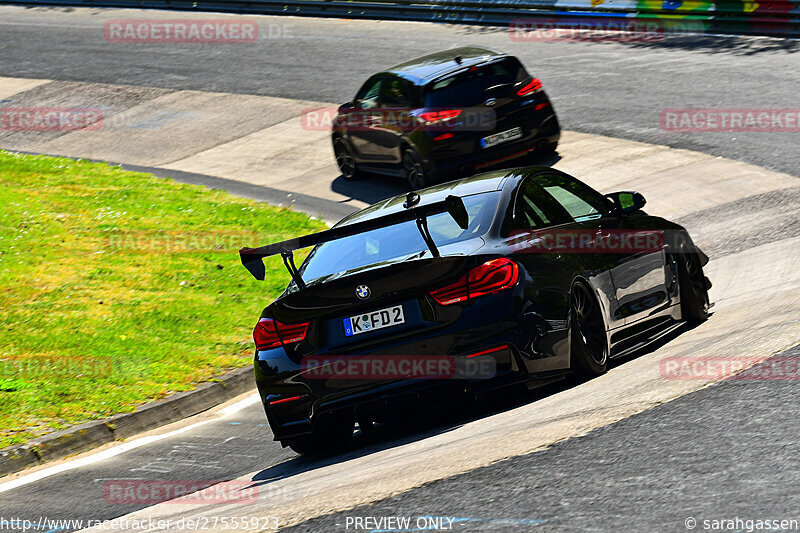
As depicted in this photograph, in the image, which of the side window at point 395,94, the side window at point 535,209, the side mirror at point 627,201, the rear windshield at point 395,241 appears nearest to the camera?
the rear windshield at point 395,241

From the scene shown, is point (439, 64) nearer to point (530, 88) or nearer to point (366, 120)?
point (530, 88)

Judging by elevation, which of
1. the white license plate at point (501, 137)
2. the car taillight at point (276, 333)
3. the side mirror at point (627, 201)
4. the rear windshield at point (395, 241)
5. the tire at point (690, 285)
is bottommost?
the white license plate at point (501, 137)

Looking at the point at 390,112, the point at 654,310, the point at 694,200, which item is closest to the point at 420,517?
the point at 654,310

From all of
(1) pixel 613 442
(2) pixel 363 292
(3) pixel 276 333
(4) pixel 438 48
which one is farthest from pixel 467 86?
(1) pixel 613 442

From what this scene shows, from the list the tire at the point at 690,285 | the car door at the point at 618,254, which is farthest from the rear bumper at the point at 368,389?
the tire at the point at 690,285

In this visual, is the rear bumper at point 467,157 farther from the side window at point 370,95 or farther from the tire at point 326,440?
the tire at point 326,440

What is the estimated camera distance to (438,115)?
15.9m

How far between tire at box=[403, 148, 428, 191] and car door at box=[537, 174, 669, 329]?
758cm

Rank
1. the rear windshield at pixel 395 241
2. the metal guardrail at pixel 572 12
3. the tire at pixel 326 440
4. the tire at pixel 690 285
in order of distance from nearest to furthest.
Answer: the rear windshield at pixel 395 241 < the tire at pixel 326 440 < the tire at pixel 690 285 < the metal guardrail at pixel 572 12

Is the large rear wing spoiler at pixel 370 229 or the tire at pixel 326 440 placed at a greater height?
the large rear wing spoiler at pixel 370 229

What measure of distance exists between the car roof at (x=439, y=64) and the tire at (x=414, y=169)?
1.02 m

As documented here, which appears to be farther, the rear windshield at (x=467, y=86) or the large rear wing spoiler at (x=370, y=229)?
the rear windshield at (x=467, y=86)

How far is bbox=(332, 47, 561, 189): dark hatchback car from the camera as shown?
1584 centimetres

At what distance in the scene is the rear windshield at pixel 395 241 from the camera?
7.14 m
